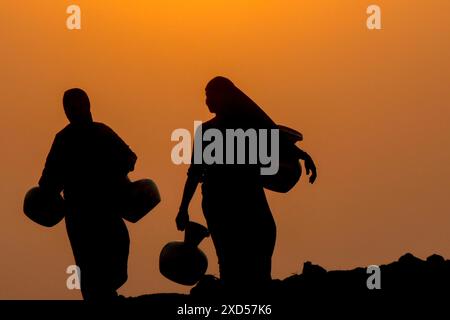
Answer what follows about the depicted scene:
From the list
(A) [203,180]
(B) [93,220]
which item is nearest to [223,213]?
(A) [203,180]

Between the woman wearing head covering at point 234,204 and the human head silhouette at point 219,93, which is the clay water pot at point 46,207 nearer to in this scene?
the woman wearing head covering at point 234,204

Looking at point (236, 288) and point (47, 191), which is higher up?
point (47, 191)

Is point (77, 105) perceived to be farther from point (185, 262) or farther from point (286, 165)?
point (286, 165)

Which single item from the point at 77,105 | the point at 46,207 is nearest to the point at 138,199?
the point at 46,207

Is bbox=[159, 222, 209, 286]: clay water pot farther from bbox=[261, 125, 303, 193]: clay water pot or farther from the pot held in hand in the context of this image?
bbox=[261, 125, 303, 193]: clay water pot

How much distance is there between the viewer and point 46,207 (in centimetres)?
1235

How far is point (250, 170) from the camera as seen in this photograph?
1195cm

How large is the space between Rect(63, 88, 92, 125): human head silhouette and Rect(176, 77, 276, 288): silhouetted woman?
1.01m

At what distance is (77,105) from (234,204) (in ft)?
4.80

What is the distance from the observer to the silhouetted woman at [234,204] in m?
11.9

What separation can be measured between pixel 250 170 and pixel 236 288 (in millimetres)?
905

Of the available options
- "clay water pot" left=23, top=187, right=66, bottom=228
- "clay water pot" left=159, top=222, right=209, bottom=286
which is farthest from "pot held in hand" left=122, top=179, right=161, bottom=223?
"clay water pot" left=23, top=187, right=66, bottom=228
